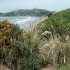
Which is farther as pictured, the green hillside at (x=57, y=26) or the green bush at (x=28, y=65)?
the green hillside at (x=57, y=26)

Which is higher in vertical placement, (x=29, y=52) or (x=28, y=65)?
(x=29, y=52)

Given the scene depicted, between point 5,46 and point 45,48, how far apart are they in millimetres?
1492

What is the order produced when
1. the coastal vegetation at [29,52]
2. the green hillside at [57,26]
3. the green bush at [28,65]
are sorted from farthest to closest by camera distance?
the green hillside at [57,26], the coastal vegetation at [29,52], the green bush at [28,65]

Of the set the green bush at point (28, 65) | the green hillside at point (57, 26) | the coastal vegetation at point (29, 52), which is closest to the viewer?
the green bush at point (28, 65)

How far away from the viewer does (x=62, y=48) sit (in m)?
9.52

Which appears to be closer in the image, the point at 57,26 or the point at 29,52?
the point at 29,52

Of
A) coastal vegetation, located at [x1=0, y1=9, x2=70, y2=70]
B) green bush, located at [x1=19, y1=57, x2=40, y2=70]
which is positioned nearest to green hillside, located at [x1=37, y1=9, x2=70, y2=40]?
coastal vegetation, located at [x1=0, y1=9, x2=70, y2=70]

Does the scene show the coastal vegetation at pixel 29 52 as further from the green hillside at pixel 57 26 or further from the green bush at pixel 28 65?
the green hillside at pixel 57 26

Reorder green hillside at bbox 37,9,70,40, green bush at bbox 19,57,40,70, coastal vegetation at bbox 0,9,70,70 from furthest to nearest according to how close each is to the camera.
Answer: green hillside at bbox 37,9,70,40 < coastal vegetation at bbox 0,9,70,70 < green bush at bbox 19,57,40,70

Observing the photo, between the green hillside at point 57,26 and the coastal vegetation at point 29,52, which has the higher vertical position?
the green hillside at point 57,26

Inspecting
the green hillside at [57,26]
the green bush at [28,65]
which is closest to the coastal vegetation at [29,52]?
the green bush at [28,65]

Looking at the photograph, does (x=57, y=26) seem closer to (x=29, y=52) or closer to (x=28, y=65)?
(x=29, y=52)

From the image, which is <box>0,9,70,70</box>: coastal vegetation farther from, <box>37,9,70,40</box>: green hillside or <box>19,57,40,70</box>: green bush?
<box>37,9,70,40</box>: green hillside

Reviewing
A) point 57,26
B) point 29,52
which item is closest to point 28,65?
point 29,52
